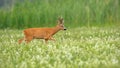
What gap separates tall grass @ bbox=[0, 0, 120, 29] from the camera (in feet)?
Answer: 112

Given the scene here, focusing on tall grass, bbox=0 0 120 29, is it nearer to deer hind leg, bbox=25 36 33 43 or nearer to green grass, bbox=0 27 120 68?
deer hind leg, bbox=25 36 33 43

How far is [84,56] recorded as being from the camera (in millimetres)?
13156

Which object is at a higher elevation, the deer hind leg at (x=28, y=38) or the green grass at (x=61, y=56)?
the deer hind leg at (x=28, y=38)

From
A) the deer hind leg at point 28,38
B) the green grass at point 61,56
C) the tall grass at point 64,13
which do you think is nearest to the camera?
the green grass at point 61,56

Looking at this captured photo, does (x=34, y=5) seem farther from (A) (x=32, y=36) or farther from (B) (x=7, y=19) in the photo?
(A) (x=32, y=36)

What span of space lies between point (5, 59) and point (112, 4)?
72.6ft

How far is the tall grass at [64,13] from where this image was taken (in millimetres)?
34000

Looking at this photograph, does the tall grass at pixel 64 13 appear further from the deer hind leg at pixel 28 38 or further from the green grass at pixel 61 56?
the green grass at pixel 61 56

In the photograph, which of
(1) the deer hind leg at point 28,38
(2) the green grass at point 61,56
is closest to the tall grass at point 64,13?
(1) the deer hind leg at point 28,38

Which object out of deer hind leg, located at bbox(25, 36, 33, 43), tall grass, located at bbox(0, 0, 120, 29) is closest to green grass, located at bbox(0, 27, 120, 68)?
deer hind leg, located at bbox(25, 36, 33, 43)

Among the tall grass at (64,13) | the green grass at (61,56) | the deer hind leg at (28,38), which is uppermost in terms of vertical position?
the tall grass at (64,13)

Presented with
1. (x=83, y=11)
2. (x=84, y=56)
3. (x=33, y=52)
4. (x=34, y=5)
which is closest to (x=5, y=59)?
(x=33, y=52)

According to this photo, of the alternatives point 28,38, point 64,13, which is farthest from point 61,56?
point 64,13

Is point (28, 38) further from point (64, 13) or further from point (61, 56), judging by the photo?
point (64, 13)
